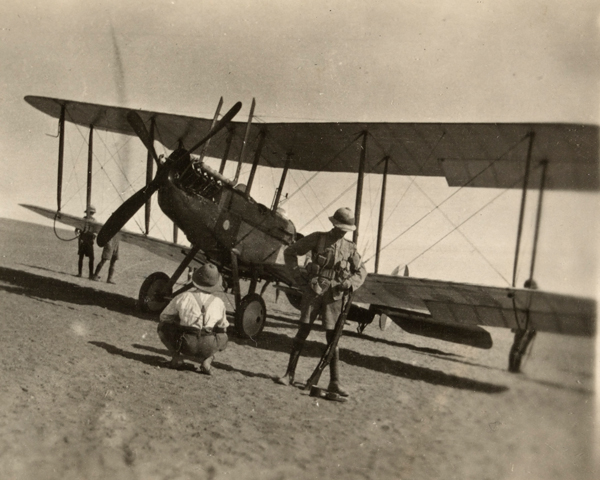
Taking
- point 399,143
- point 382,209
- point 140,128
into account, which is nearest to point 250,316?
point 140,128

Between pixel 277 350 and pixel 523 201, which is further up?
pixel 523 201

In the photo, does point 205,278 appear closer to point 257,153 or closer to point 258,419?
point 258,419

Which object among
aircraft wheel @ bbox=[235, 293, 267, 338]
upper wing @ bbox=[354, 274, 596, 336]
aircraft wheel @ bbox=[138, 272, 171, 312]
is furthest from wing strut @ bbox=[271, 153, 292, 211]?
aircraft wheel @ bbox=[138, 272, 171, 312]

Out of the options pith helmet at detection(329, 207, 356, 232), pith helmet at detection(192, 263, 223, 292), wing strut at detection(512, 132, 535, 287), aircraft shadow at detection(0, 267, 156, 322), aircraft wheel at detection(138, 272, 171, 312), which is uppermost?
wing strut at detection(512, 132, 535, 287)

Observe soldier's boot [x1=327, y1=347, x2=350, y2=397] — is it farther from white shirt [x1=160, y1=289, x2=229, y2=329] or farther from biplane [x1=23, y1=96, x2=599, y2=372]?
biplane [x1=23, y1=96, x2=599, y2=372]

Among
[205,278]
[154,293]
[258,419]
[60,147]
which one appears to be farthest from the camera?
[60,147]

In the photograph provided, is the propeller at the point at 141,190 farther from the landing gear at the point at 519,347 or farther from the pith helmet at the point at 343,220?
the landing gear at the point at 519,347

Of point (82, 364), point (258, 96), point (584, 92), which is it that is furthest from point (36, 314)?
point (584, 92)

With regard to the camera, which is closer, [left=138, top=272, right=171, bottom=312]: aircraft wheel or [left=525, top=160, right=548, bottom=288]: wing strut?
[left=525, top=160, right=548, bottom=288]: wing strut
